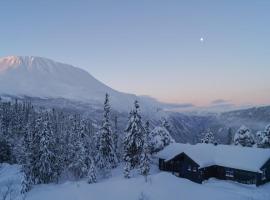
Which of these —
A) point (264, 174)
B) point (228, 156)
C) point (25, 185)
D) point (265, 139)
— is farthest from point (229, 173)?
point (25, 185)

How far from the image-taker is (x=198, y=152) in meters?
52.7

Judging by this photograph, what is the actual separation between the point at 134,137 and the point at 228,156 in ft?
57.2

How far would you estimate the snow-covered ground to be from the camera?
40.4 meters

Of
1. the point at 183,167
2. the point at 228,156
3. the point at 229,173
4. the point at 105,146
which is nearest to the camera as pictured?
the point at 229,173

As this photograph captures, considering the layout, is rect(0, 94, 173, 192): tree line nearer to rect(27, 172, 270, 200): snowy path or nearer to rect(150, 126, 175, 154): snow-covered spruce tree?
rect(150, 126, 175, 154): snow-covered spruce tree

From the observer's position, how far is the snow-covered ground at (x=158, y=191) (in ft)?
133

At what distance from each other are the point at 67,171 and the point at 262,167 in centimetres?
4917

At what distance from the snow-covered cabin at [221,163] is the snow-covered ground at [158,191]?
1378 millimetres

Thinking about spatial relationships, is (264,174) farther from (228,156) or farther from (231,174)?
(228,156)

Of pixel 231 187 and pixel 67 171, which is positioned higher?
pixel 231 187

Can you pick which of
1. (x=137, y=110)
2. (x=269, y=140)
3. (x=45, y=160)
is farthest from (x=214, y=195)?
(x=45, y=160)

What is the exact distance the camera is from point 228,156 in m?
49.5

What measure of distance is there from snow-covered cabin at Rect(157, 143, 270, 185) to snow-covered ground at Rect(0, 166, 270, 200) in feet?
4.52

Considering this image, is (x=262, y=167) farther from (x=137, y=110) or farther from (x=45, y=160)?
(x=45, y=160)
